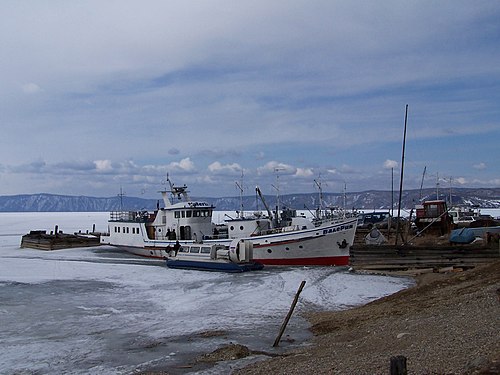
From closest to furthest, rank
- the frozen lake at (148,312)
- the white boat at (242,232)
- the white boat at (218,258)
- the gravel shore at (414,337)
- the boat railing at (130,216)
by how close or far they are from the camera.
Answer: the gravel shore at (414,337) < the frozen lake at (148,312) < the white boat at (218,258) < the white boat at (242,232) < the boat railing at (130,216)

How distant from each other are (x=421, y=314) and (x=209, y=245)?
2462 cm

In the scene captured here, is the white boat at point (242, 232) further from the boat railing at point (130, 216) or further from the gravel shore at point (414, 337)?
the gravel shore at point (414, 337)

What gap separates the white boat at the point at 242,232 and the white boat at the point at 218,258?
1.39 metres

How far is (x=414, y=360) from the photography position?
9391 millimetres

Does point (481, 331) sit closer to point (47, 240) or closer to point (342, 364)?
point (342, 364)

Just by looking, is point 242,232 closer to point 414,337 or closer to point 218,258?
point 218,258

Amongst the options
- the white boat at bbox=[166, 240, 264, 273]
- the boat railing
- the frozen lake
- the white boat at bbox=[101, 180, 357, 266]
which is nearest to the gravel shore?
the frozen lake

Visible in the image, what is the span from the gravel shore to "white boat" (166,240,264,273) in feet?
52.1

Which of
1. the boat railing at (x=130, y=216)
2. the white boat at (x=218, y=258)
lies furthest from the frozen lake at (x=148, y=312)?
the boat railing at (x=130, y=216)

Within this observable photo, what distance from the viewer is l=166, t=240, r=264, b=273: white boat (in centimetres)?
3400

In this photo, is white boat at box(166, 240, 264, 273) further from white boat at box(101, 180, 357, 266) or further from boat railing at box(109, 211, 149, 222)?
boat railing at box(109, 211, 149, 222)

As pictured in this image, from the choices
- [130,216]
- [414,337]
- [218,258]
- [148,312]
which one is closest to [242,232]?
[218,258]

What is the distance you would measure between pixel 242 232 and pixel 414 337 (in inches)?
1131

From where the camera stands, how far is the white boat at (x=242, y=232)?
35.8 m
